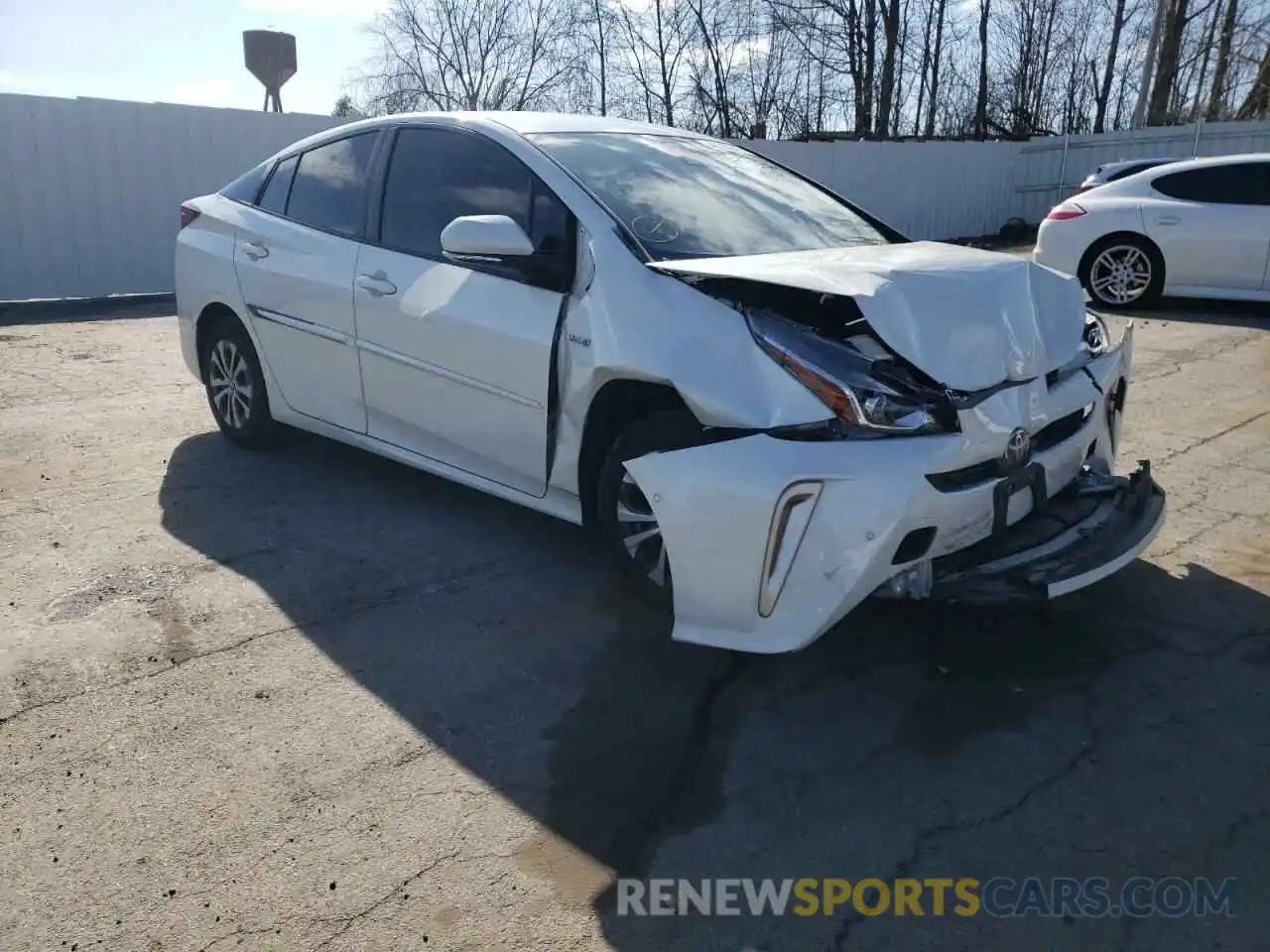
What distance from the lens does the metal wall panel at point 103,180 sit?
11.8 metres

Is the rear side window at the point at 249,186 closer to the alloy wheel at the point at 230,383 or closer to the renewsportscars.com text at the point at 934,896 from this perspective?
the alloy wheel at the point at 230,383

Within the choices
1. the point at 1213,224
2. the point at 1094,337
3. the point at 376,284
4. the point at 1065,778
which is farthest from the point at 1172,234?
the point at 1065,778

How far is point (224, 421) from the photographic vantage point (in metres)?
5.69

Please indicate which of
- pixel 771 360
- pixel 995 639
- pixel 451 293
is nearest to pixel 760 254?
pixel 771 360

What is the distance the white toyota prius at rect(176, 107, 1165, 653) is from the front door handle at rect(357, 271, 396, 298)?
1 centimetres

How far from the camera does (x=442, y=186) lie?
4344mm

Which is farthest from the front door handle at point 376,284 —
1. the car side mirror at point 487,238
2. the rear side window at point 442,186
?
the car side mirror at point 487,238

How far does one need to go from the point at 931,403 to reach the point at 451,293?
1.96 metres

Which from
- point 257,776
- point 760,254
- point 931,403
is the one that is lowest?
point 257,776

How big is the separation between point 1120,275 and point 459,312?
8435 millimetres

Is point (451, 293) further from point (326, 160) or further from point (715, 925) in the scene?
point (715, 925)

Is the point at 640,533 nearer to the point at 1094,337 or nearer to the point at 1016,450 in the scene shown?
the point at 1016,450

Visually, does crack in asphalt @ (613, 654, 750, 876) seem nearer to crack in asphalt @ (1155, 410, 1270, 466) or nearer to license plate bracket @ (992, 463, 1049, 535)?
license plate bracket @ (992, 463, 1049, 535)

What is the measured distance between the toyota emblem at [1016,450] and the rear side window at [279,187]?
3.63 metres
